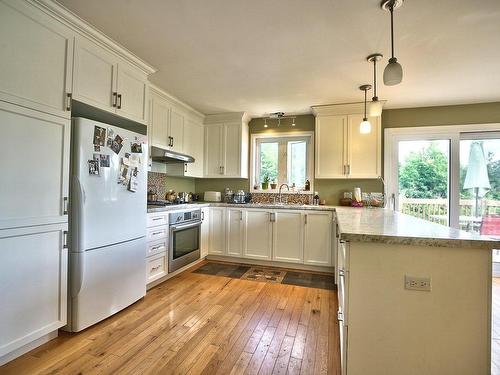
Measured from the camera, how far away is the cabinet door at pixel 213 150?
14.3 feet

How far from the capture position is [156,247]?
2879 mm

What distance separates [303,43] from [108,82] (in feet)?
5.63

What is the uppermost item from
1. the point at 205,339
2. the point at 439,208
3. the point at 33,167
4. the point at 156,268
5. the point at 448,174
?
the point at 448,174

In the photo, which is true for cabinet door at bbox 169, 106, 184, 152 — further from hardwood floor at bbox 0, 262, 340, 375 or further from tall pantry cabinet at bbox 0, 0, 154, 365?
hardwood floor at bbox 0, 262, 340, 375

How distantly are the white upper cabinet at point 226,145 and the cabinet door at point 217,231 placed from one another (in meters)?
0.66

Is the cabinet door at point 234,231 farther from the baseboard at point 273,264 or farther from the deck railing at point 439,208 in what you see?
the deck railing at point 439,208

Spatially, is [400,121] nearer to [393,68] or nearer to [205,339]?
[393,68]

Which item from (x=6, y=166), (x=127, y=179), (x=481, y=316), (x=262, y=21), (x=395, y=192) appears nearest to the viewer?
(x=481, y=316)

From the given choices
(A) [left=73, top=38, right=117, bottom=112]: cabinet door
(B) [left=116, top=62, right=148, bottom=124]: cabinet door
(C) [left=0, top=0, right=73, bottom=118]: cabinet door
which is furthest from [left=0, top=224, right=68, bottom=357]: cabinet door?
(B) [left=116, top=62, right=148, bottom=124]: cabinet door

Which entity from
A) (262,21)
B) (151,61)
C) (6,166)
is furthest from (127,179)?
(262,21)

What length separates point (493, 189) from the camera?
349cm

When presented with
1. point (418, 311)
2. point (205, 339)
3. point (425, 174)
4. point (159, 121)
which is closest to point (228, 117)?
point (159, 121)

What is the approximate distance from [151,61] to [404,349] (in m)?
Answer: 2.97

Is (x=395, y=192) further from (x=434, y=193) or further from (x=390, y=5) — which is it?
(x=390, y=5)
